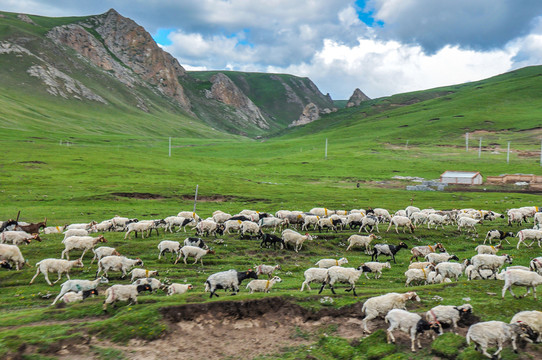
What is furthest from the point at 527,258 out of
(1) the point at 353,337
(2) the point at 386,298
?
(1) the point at 353,337

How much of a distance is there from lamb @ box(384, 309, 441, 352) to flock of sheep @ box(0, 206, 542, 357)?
0.03m

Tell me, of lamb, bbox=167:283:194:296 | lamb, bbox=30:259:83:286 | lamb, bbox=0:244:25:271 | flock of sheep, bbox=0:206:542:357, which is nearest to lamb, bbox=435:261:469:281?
flock of sheep, bbox=0:206:542:357

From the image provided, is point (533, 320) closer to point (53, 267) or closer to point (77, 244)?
point (53, 267)

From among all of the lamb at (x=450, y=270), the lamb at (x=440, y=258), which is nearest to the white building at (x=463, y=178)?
the lamb at (x=440, y=258)

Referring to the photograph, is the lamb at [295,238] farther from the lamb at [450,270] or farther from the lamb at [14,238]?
the lamb at [14,238]

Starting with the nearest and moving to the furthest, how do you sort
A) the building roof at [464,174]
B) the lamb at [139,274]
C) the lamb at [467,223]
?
1. the lamb at [139,274]
2. the lamb at [467,223]
3. the building roof at [464,174]

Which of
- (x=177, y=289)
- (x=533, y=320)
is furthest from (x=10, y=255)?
(x=533, y=320)

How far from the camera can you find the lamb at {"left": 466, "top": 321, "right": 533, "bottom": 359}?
40.4 feet

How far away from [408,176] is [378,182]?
1272 cm

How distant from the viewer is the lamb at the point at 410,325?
44.0 feet

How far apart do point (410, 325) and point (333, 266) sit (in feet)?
20.6

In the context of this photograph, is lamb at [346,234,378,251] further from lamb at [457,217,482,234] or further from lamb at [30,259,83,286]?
lamb at [30,259,83,286]

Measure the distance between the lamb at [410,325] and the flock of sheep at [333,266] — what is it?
3 cm

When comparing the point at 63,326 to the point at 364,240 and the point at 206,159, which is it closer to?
the point at 364,240
